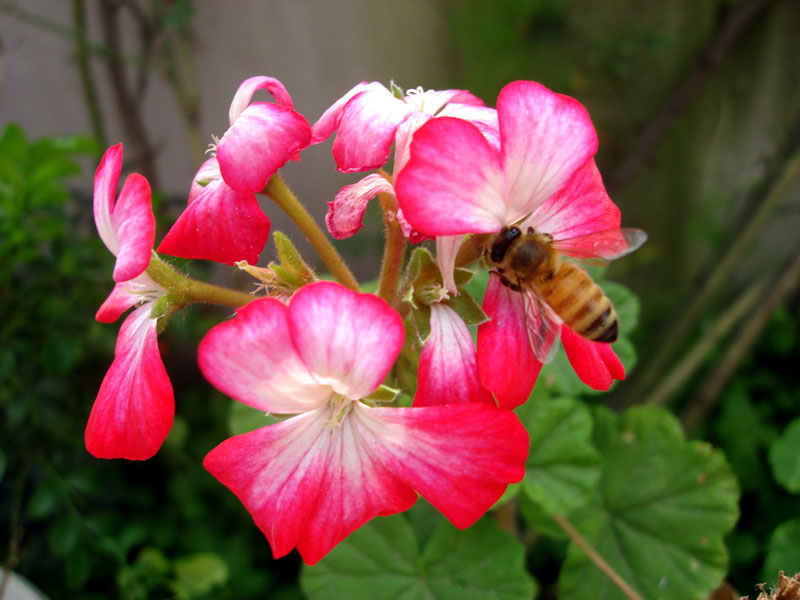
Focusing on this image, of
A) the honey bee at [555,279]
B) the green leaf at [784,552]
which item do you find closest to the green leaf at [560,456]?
the green leaf at [784,552]

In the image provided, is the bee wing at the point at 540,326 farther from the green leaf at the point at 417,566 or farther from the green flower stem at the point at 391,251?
the green leaf at the point at 417,566

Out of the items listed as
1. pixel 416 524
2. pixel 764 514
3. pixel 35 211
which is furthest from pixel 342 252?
pixel 764 514

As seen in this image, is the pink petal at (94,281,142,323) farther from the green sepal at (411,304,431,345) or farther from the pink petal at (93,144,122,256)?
the green sepal at (411,304,431,345)

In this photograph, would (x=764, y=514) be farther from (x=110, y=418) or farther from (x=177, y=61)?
(x=177, y=61)

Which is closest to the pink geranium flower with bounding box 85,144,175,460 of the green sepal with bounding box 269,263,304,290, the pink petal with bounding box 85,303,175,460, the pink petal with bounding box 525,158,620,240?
the pink petal with bounding box 85,303,175,460

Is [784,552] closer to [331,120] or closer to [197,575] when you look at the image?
[331,120]

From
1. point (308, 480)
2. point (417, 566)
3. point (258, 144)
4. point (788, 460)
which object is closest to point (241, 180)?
point (258, 144)
